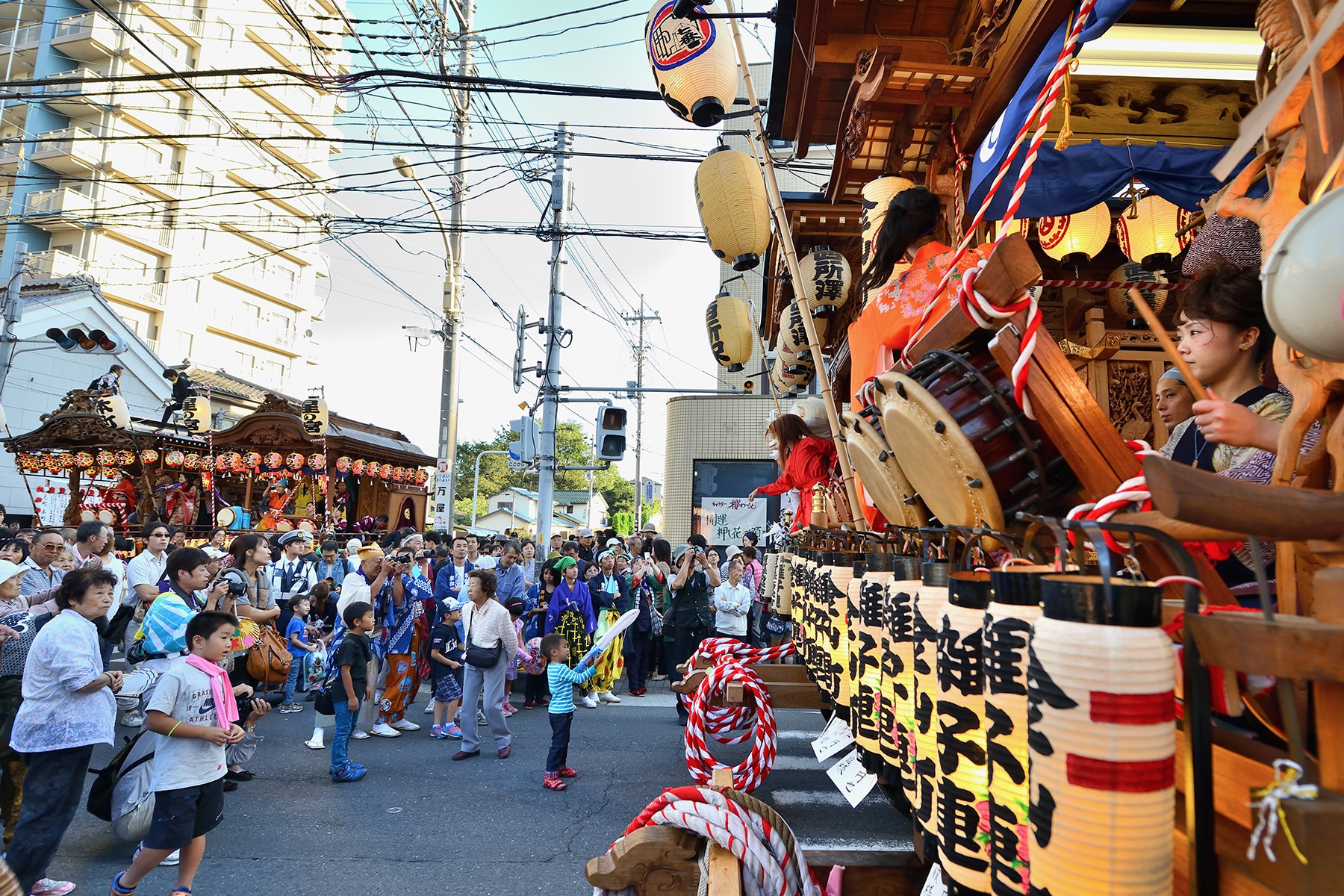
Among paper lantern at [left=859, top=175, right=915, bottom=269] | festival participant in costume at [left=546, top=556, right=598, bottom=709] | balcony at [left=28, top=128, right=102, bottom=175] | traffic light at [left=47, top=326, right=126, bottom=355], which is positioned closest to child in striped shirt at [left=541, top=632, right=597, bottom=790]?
festival participant in costume at [left=546, top=556, right=598, bottom=709]

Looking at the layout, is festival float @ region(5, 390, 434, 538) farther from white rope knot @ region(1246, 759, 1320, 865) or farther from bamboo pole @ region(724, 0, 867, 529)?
white rope knot @ region(1246, 759, 1320, 865)

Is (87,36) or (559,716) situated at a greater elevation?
(87,36)

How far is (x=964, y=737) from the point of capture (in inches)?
51.1

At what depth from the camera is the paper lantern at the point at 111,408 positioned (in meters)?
17.0

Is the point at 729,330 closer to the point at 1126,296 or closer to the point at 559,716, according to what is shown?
the point at 1126,296

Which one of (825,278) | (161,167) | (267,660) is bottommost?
(267,660)

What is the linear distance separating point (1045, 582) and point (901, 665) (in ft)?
2.53

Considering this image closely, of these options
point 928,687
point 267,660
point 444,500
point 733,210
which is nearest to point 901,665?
point 928,687

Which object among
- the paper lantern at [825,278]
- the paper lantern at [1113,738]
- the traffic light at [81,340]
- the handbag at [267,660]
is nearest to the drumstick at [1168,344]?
the paper lantern at [1113,738]

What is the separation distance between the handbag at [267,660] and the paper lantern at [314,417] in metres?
11.7

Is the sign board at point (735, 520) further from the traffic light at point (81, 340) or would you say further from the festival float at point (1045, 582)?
the traffic light at point (81, 340)

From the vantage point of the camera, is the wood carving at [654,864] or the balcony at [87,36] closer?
the wood carving at [654,864]

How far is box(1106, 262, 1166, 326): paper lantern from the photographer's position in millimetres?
5494

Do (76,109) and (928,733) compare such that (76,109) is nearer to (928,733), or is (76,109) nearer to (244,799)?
(244,799)
